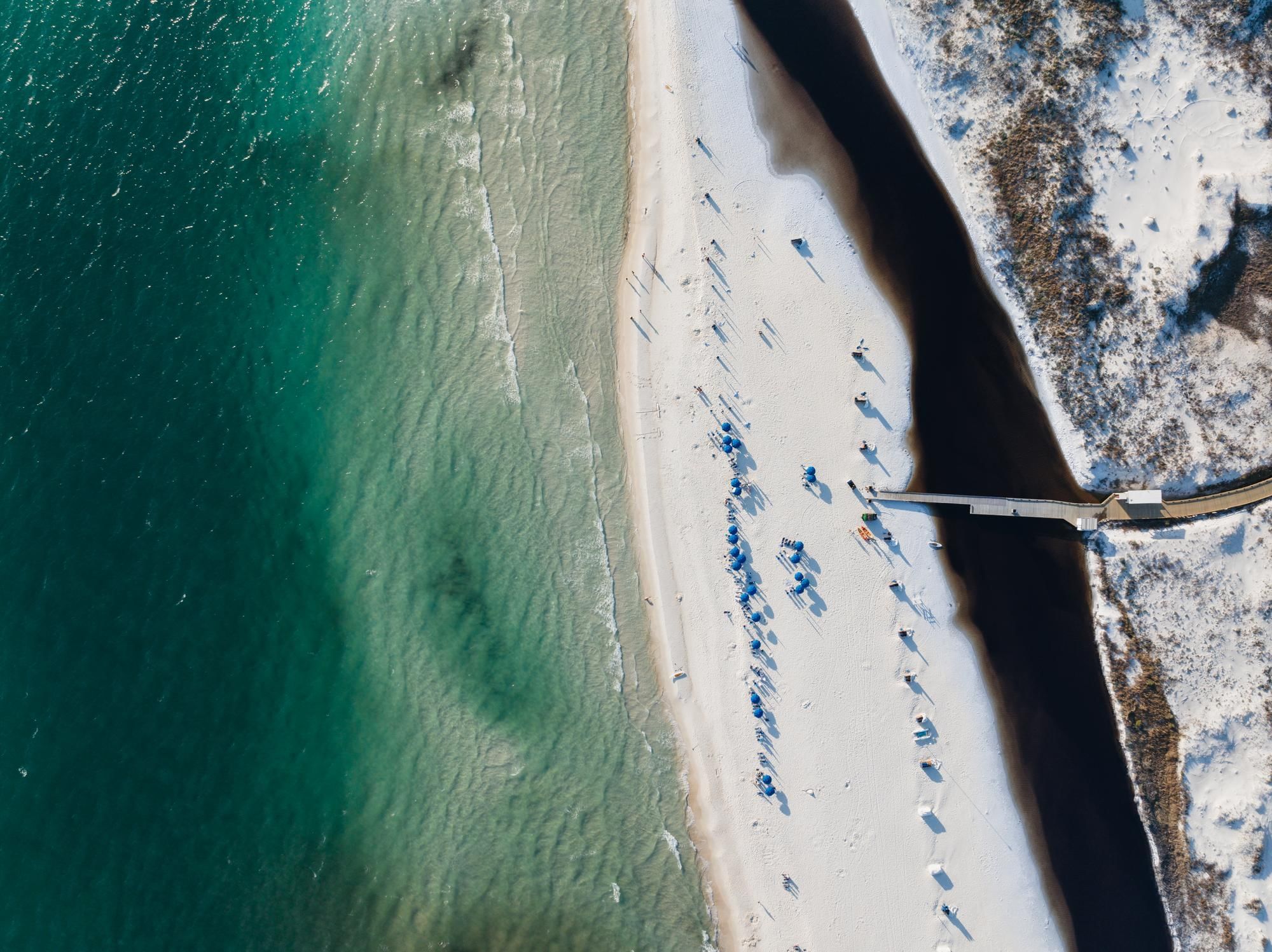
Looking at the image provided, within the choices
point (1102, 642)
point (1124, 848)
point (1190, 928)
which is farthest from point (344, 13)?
point (1190, 928)

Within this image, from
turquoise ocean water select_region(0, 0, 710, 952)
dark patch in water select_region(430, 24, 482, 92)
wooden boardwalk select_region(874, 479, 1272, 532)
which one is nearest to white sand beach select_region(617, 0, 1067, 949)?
wooden boardwalk select_region(874, 479, 1272, 532)

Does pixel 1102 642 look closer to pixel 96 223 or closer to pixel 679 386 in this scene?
pixel 679 386

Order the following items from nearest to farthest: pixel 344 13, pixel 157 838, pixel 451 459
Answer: pixel 157 838
pixel 451 459
pixel 344 13

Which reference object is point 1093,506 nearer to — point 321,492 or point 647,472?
point 647,472

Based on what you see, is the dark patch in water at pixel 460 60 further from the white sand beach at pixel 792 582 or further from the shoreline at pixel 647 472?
the white sand beach at pixel 792 582

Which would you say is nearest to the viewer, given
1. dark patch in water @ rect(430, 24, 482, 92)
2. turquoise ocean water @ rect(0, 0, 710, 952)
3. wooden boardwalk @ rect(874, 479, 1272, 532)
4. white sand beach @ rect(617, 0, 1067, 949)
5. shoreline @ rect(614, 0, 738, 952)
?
turquoise ocean water @ rect(0, 0, 710, 952)

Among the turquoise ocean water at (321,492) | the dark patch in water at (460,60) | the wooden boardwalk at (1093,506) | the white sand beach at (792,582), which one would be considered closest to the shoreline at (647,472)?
the white sand beach at (792,582)

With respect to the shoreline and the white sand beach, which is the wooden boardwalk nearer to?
the white sand beach
